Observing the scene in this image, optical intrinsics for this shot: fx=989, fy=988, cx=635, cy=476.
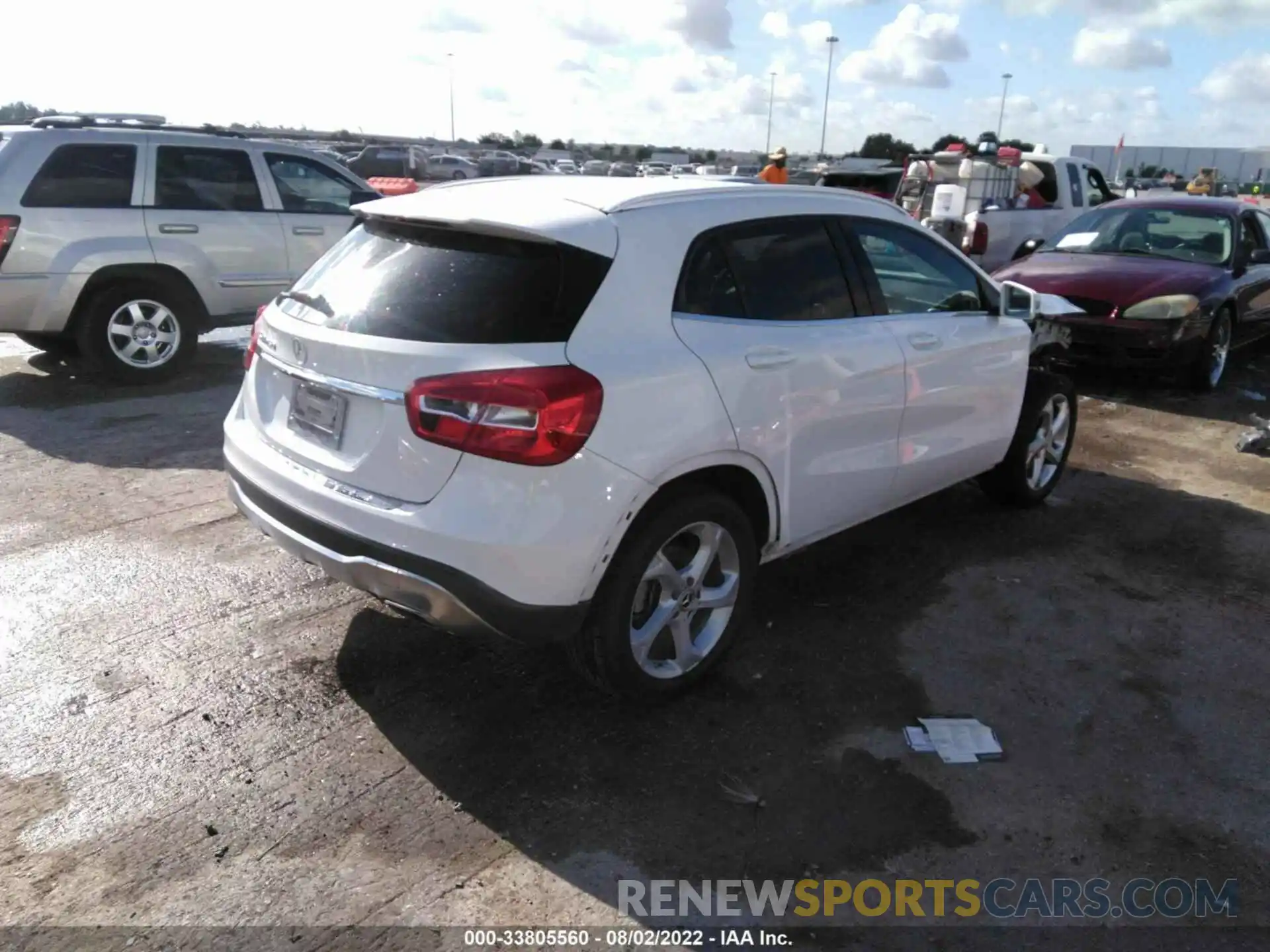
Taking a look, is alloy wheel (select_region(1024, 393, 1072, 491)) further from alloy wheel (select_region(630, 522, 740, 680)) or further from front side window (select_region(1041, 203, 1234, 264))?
front side window (select_region(1041, 203, 1234, 264))

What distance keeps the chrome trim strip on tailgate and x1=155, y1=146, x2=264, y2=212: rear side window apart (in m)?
5.29

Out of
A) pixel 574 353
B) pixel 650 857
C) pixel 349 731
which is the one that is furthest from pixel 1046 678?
pixel 349 731

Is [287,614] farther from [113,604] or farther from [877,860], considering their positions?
[877,860]

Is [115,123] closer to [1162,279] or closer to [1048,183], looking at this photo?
[1162,279]

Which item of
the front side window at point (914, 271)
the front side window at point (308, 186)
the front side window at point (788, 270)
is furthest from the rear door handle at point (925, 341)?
the front side window at point (308, 186)

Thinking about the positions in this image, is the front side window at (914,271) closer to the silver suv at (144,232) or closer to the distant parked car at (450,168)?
the silver suv at (144,232)

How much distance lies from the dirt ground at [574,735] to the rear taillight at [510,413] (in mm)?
1073

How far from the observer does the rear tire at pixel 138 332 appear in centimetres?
758

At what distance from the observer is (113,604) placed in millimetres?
4227

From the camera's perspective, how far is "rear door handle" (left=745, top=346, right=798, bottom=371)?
3.50m

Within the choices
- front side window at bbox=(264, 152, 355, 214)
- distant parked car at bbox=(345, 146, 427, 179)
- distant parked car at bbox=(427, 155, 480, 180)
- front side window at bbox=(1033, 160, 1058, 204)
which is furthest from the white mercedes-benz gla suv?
distant parked car at bbox=(427, 155, 480, 180)

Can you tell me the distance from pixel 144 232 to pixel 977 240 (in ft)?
29.7

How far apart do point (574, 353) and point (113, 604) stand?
2567mm

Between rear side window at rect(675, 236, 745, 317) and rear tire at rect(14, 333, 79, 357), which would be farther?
rear tire at rect(14, 333, 79, 357)
